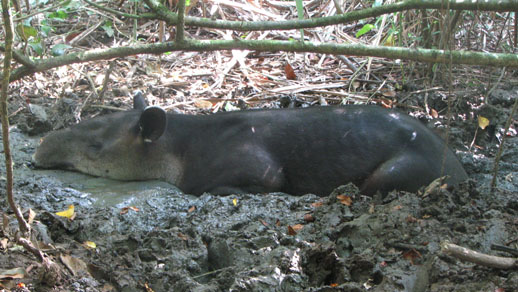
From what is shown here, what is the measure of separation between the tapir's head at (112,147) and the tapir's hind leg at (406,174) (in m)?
2.08

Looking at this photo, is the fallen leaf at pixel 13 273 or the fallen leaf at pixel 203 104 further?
the fallen leaf at pixel 203 104

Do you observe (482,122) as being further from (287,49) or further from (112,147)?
(112,147)

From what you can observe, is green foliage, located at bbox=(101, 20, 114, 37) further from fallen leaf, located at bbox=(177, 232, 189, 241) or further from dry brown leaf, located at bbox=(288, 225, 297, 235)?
dry brown leaf, located at bbox=(288, 225, 297, 235)

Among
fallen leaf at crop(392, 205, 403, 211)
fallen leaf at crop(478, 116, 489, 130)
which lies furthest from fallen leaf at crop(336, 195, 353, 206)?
fallen leaf at crop(478, 116, 489, 130)

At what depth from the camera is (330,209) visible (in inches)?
153

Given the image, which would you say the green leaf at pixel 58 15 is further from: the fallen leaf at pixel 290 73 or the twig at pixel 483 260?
the twig at pixel 483 260

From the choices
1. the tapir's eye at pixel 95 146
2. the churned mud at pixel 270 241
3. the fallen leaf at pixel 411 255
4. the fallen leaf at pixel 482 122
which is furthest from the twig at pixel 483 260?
the tapir's eye at pixel 95 146

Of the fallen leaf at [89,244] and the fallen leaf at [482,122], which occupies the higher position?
the fallen leaf at [89,244]

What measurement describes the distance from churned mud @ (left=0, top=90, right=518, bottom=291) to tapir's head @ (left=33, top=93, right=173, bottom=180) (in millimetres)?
885

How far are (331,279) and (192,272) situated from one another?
0.75 metres

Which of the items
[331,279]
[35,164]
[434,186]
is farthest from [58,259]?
[35,164]

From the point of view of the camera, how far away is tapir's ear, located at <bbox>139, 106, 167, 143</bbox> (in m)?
5.60

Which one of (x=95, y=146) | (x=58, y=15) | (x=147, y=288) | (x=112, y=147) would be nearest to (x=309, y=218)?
(x=147, y=288)

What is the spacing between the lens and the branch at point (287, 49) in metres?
4.40
